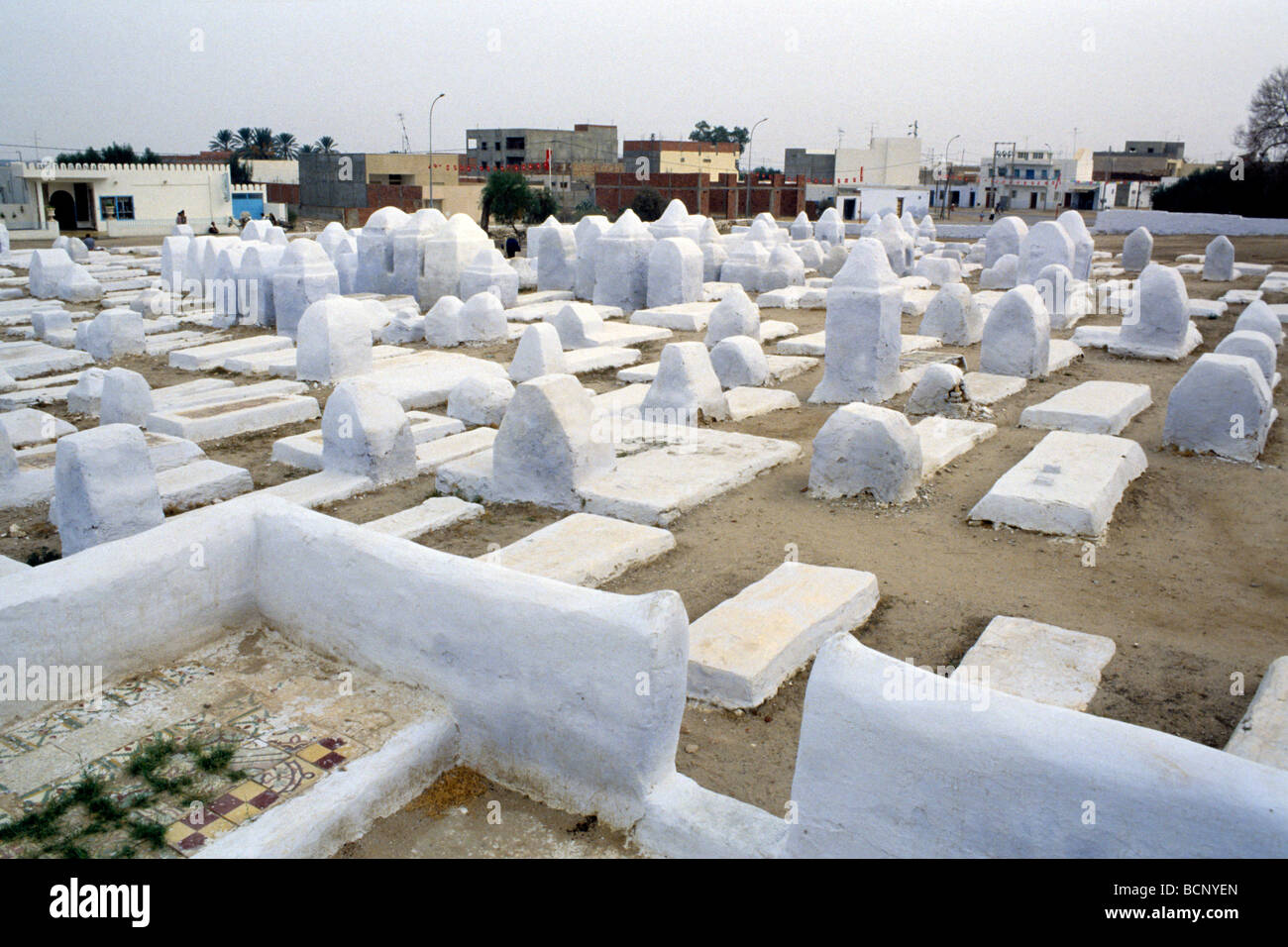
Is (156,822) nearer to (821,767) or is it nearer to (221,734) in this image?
(221,734)

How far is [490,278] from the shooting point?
49.3ft

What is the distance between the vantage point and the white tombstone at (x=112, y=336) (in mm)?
12242

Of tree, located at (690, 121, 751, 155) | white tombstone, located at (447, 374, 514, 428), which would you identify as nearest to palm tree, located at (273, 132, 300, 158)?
tree, located at (690, 121, 751, 155)

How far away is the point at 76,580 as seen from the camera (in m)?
3.74

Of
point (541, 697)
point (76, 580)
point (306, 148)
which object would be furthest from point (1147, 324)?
point (306, 148)

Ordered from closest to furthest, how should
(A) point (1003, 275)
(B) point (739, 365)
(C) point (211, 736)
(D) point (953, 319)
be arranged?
(C) point (211, 736) < (B) point (739, 365) < (D) point (953, 319) < (A) point (1003, 275)

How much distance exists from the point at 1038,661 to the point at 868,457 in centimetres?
251

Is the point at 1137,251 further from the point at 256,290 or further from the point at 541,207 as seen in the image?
the point at 541,207

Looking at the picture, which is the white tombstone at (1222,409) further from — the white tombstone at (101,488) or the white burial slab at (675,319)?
the white tombstone at (101,488)

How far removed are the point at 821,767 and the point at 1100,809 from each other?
28.8 inches

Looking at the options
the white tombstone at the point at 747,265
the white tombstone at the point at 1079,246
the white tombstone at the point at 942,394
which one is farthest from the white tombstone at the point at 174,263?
the white tombstone at the point at 1079,246

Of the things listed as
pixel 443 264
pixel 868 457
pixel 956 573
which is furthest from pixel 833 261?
pixel 956 573

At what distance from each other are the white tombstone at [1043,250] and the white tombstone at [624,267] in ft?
20.6

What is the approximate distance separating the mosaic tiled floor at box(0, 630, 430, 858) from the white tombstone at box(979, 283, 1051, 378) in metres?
8.74
